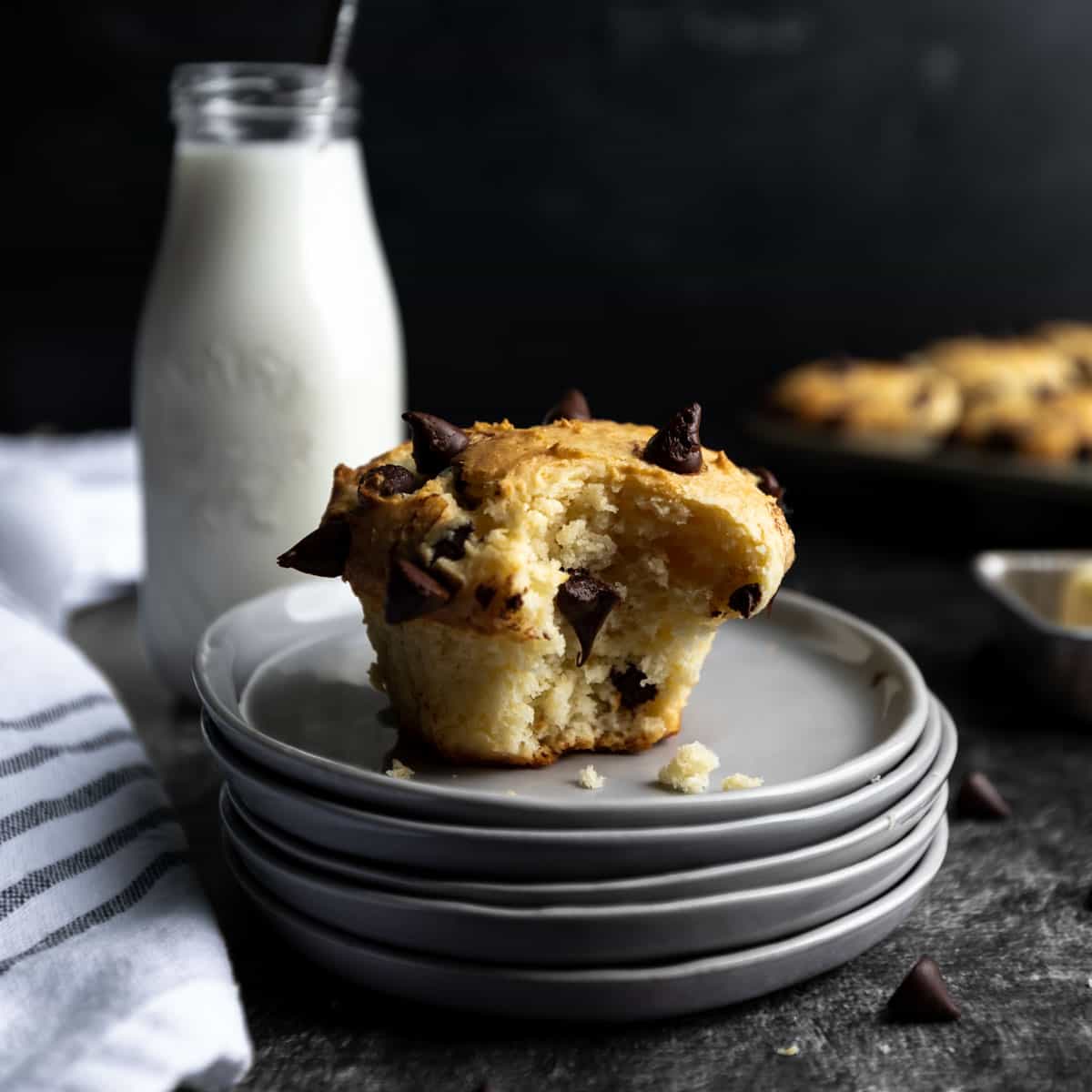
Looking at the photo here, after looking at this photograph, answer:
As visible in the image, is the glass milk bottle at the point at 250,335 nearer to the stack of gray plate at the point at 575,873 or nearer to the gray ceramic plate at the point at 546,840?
the stack of gray plate at the point at 575,873

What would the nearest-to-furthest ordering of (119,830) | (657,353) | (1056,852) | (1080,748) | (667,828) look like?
(667,828), (119,830), (1056,852), (1080,748), (657,353)

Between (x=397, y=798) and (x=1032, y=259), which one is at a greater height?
(x=397, y=798)

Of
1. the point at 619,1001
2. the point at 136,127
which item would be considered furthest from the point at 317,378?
the point at 136,127

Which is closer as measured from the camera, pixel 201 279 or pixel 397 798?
pixel 397 798

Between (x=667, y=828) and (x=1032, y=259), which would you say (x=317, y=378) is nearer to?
(x=667, y=828)

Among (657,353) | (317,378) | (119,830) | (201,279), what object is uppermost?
(201,279)

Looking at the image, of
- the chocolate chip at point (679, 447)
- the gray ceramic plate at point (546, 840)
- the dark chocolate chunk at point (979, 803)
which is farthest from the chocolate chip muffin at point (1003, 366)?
the gray ceramic plate at point (546, 840)

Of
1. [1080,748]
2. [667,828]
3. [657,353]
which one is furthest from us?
[657,353]

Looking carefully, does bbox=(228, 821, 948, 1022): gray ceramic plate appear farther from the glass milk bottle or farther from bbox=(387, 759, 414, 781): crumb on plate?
the glass milk bottle
